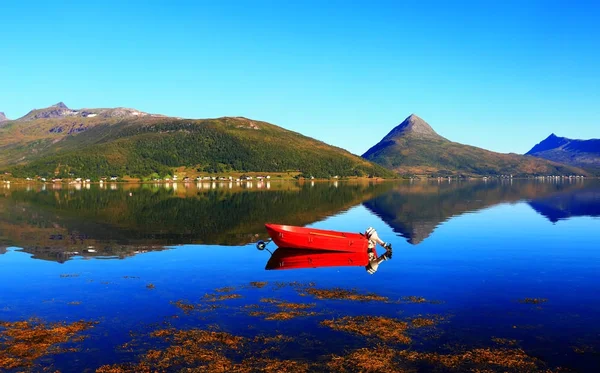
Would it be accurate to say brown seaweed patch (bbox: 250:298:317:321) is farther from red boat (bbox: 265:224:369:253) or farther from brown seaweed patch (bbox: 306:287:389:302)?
red boat (bbox: 265:224:369:253)

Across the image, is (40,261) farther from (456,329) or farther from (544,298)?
(544,298)

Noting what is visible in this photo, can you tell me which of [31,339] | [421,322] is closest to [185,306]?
[31,339]

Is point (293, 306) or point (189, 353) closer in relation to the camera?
point (189, 353)

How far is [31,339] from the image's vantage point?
85.5ft

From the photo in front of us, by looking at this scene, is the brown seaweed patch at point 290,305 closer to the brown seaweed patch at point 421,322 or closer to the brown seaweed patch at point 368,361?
the brown seaweed patch at point 421,322

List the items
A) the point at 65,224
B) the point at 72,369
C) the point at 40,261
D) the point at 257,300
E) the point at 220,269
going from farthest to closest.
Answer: the point at 65,224, the point at 40,261, the point at 220,269, the point at 257,300, the point at 72,369

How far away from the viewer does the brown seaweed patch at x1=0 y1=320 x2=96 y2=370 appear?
23.4 meters

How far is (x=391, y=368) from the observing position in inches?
875

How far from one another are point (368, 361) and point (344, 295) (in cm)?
1328

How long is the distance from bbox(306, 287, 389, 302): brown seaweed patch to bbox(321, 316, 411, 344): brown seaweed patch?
501 cm

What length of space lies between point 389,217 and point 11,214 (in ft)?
281

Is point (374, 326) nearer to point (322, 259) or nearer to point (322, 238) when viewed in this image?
point (322, 259)

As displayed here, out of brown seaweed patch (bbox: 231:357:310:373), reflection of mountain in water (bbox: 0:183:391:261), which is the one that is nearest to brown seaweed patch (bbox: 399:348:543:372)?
brown seaweed patch (bbox: 231:357:310:373)

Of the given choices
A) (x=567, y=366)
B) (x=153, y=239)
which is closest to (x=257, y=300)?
(x=567, y=366)
